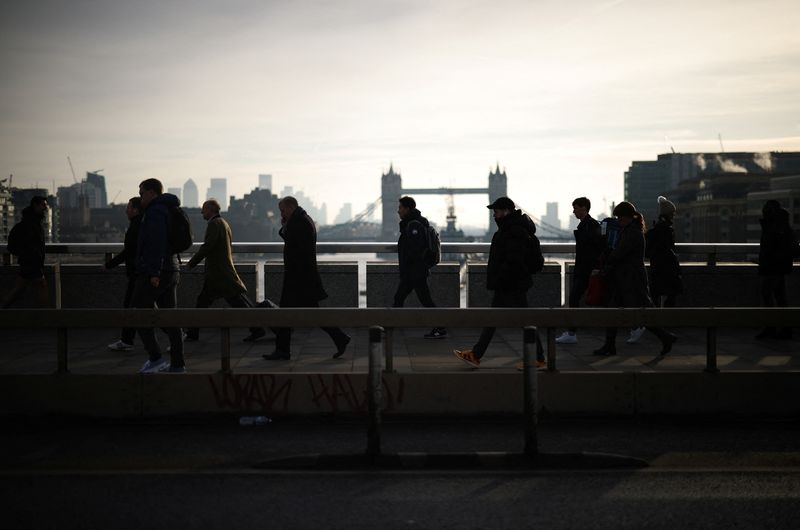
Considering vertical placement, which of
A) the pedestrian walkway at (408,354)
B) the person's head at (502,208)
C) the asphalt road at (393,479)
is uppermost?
the person's head at (502,208)

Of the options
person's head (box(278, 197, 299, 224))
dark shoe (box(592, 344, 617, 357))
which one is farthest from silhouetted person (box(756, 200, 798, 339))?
person's head (box(278, 197, 299, 224))

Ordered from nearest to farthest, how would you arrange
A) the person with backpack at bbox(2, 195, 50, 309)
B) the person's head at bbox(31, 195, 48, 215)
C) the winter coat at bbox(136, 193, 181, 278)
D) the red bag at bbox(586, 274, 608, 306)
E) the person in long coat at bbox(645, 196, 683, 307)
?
the winter coat at bbox(136, 193, 181, 278), the red bag at bbox(586, 274, 608, 306), the person in long coat at bbox(645, 196, 683, 307), the person's head at bbox(31, 195, 48, 215), the person with backpack at bbox(2, 195, 50, 309)

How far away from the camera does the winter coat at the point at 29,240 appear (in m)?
12.6

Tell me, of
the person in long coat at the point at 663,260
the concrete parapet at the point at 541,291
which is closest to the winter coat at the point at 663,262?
the person in long coat at the point at 663,260

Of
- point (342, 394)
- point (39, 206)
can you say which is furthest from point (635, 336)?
point (39, 206)

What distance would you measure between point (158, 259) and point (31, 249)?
4.38 meters

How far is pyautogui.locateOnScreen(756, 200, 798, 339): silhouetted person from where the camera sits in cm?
1211

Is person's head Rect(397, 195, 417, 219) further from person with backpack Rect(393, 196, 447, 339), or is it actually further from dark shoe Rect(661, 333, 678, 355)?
dark shoe Rect(661, 333, 678, 355)

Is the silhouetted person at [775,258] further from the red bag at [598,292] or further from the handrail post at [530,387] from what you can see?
the handrail post at [530,387]

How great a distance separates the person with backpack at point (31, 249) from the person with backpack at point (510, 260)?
21.0 ft

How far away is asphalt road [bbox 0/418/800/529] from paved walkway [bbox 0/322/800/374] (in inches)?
70.7

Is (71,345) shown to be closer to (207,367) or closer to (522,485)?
(207,367)

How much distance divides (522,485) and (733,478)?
1.38 meters

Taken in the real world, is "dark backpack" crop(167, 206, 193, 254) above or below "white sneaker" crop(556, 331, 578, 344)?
above
